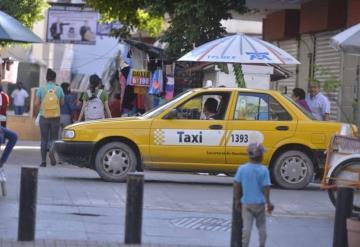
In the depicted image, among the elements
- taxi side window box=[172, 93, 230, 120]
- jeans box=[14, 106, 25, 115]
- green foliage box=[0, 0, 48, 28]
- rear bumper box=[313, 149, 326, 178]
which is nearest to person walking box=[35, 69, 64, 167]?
taxi side window box=[172, 93, 230, 120]

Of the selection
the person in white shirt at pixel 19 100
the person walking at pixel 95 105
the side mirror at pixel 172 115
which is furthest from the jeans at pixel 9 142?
the person in white shirt at pixel 19 100

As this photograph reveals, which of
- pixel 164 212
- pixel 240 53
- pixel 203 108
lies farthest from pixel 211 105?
pixel 164 212

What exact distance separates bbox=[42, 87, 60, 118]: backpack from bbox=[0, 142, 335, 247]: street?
4.50ft

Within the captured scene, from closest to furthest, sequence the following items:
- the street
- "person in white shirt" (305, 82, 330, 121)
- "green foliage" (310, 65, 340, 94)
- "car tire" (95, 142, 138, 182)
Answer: the street, "green foliage" (310, 65, 340, 94), "car tire" (95, 142, 138, 182), "person in white shirt" (305, 82, 330, 121)

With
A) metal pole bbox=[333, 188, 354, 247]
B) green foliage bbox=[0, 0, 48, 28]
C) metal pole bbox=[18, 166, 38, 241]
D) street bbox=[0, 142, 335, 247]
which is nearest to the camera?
metal pole bbox=[333, 188, 354, 247]

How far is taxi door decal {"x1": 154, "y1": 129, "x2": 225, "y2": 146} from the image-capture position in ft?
48.1

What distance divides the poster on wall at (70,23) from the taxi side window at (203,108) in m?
14.7

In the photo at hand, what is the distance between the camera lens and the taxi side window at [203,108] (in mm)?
14828

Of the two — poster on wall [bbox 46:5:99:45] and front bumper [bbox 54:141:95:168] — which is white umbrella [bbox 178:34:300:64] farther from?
poster on wall [bbox 46:5:99:45]

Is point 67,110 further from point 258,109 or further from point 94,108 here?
point 258,109

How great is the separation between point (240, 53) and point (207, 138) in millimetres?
2875

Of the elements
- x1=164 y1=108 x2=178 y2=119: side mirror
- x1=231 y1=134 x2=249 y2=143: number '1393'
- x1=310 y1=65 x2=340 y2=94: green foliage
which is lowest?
x1=231 y1=134 x2=249 y2=143: number '1393'

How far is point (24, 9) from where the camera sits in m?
26.8

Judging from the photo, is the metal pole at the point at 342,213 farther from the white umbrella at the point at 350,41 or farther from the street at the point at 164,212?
the white umbrella at the point at 350,41
